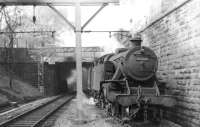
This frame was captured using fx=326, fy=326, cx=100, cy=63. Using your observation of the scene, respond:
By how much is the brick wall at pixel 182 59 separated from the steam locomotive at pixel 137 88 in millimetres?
628

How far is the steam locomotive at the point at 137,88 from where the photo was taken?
1116 cm

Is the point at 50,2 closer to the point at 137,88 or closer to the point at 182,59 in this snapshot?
the point at 137,88

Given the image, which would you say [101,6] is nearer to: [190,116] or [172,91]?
[172,91]

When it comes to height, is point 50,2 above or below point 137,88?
above

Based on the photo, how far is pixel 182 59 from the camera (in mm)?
11195

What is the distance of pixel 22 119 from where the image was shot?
1431 centimetres

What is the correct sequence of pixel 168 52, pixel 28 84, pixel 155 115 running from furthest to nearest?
pixel 28 84
pixel 168 52
pixel 155 115

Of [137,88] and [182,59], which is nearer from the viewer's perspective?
[182,59]

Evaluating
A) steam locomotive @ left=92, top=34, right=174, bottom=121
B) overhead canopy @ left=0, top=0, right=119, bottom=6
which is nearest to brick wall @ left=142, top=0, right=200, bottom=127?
steam locomotive @ left=92, top=34, right=174, bottom=121

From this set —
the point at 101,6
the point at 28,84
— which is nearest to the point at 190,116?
the point at 101,6

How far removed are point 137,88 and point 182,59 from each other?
1.90 m

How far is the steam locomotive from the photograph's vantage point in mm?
11156

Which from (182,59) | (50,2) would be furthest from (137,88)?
(50,2)

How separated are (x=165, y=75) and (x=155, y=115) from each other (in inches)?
81.8
